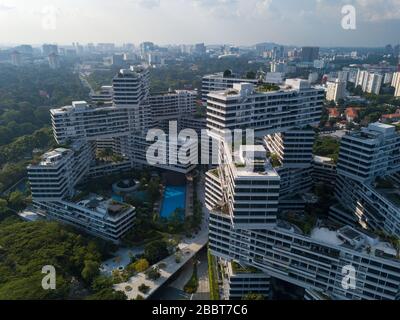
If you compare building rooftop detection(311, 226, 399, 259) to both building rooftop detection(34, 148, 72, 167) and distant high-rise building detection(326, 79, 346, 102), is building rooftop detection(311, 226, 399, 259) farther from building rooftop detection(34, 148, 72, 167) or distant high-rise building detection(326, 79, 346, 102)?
distant high-rise building detection(326, 79, 346, 102)

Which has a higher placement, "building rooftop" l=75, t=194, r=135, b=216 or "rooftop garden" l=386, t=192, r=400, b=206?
"rooftop garden" l=386, t=192, r=400, b=206

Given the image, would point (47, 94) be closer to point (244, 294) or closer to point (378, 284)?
point (244, 294)

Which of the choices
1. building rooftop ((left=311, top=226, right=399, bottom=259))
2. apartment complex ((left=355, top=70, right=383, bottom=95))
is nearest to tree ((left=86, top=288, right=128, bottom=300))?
building rooftop ((left=311, top=226, right=399, bottom=259))

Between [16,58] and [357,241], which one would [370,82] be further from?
[16,58]

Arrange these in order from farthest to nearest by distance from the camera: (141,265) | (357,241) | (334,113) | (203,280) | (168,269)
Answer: (334,113)
(168,269)
(203,280)
(141,265)
(357,241)

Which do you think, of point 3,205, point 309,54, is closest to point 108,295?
point 3,205

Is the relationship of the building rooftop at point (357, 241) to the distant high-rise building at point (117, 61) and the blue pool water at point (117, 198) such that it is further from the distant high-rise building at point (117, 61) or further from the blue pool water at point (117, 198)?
the distant high-rise building at point (117, 61)
